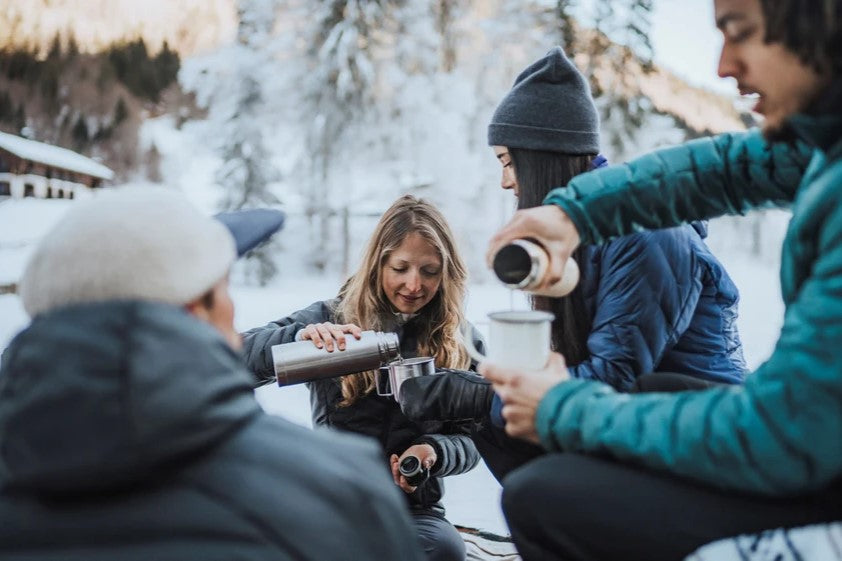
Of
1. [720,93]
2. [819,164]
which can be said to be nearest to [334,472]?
[819,164]

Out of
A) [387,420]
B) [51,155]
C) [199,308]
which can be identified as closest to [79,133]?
[51,155]

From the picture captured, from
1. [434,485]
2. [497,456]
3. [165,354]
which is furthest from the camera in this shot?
[434,485]

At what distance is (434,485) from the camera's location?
1.71 meters

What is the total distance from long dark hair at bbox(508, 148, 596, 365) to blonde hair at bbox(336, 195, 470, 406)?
398 millimetres

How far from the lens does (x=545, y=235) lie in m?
0.96

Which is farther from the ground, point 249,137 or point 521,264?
point 249,137

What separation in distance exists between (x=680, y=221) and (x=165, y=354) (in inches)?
29.6

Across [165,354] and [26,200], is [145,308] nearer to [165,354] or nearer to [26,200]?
[165,354]

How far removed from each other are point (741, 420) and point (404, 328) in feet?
3.98

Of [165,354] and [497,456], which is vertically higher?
[165,354]

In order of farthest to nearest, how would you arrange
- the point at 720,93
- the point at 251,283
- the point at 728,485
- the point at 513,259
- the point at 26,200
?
the point at 720,93, the point at 251,283, the point at 26,200, the point at 513,259, the point at 728,485

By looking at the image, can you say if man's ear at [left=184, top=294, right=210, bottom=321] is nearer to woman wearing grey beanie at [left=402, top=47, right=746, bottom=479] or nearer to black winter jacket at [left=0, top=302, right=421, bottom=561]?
black winter jacket at [left=0, top=302, right=421, bottom=561]

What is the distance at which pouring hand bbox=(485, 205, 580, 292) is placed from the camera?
0.96 meters

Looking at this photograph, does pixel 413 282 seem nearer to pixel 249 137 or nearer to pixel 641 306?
pixel 641 306
